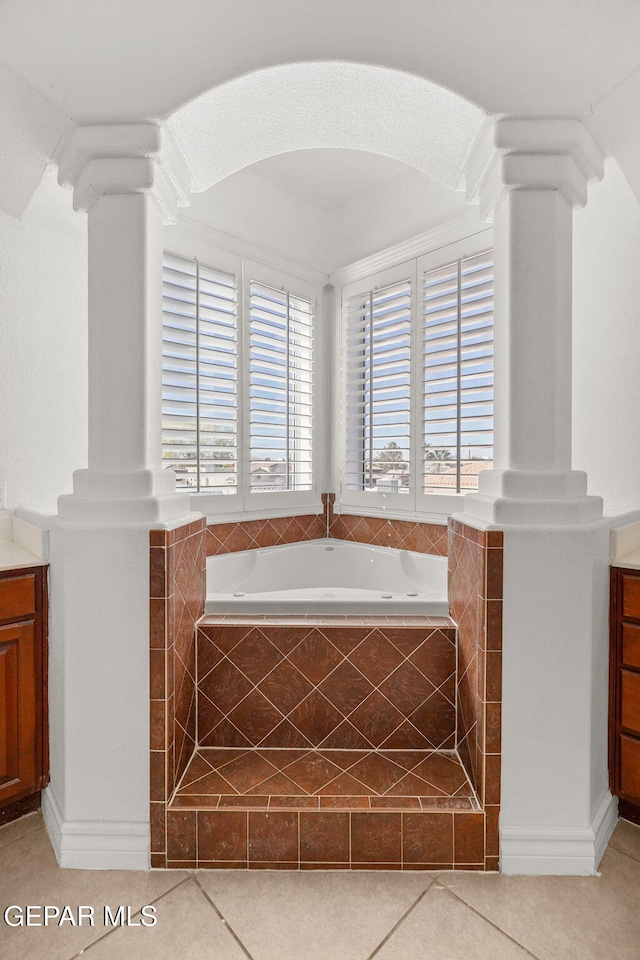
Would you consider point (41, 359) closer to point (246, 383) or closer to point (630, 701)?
point (246, 383)

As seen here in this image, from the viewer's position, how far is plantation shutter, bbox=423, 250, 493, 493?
2.48m

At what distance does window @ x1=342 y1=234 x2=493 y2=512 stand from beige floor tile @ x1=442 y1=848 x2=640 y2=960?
157cm

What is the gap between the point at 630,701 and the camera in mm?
1602

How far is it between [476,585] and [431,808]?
64 cm

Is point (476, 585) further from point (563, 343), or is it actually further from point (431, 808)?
point (563, 343)

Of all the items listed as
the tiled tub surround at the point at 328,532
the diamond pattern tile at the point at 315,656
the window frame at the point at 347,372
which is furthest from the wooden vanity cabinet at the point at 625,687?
the window frame at the point at 347,372

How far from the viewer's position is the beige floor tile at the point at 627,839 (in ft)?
5.03

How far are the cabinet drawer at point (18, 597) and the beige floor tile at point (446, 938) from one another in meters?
1.34

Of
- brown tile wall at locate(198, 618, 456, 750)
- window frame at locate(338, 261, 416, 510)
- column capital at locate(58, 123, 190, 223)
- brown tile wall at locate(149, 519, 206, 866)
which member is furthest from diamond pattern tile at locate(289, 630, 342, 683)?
column capital at locate(58, 123, 190, 223)

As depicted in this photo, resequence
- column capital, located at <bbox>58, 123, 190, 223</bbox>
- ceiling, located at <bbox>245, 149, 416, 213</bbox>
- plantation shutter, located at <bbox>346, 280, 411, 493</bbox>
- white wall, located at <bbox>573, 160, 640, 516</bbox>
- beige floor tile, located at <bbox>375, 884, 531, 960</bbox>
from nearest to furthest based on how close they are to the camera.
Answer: beige floor tile, located at <bbox>375, 884, 531, 960</bbox> < column capital, located at <bbox>58, 123, 190, 223</bbox> < white wall, located at <bbox>573, 160, 640, 516</bbox> < ceiling, located at <bbox>245, 149, 416, 213</bbox> < plantation shutter, located at <bbox>346, 280, 411, 493</bbox>

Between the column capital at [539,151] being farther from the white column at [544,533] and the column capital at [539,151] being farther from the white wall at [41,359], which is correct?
the white wall at [41,359]

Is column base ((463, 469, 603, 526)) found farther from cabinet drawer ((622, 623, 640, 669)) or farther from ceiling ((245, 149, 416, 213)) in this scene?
ceiling ((245, 149, 416, 213))

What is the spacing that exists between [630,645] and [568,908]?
0.73m

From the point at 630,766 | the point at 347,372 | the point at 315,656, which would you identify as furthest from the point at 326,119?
the point at 630,766
